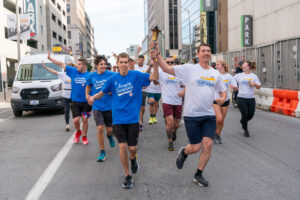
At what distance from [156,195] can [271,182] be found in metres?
1.64

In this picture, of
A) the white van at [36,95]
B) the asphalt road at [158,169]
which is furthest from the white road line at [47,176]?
the white van at [36,95]

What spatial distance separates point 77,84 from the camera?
7324 mm

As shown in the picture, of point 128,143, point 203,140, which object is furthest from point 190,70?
point 128,143

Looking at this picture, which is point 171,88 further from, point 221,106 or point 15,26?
point 15,26

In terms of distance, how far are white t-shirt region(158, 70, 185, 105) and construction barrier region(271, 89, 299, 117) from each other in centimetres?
595

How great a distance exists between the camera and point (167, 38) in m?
88.7

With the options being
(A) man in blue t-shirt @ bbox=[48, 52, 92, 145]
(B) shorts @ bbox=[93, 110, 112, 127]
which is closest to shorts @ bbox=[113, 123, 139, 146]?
(B) shorts @ bbox=[93, 110, 112, 127]

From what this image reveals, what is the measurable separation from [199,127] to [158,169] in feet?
3.66

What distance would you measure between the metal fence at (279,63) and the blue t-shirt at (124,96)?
10.5 metres

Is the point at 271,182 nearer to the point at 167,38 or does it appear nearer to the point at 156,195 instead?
the point at 156,195

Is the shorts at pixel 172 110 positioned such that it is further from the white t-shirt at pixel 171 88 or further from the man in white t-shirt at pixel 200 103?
the man in white t-shirt at pixel 200 103

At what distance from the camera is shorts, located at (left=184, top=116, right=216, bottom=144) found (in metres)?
4.44

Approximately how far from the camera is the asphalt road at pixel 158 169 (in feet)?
13.5

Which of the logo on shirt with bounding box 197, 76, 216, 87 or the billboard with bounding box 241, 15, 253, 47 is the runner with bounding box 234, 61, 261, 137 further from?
the billboard with bounding box 241, 15, 253, 47
